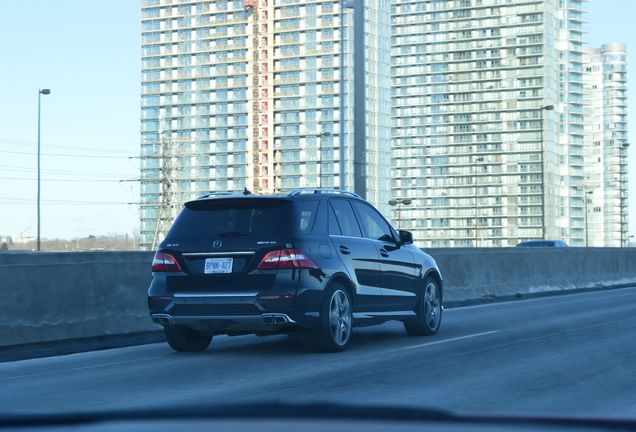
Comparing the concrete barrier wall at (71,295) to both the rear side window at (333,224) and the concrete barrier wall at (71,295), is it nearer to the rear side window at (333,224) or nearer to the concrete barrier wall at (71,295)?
the concrete barrier wall at (71,295)

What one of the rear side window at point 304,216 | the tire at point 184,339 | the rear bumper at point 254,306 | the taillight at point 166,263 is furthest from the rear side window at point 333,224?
the tire at point 184,339

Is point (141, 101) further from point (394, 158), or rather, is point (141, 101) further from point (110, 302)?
point (110, 302)

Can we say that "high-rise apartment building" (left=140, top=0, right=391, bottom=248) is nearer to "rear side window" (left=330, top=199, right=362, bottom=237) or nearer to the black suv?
"rear side window" (left=330, top=199, right=362, bottom=237)

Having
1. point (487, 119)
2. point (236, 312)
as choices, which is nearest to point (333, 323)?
point (236, 312)

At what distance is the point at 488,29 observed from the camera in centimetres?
16900

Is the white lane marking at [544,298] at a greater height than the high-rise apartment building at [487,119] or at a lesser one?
lesser

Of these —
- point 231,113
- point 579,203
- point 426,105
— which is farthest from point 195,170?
point 579,203

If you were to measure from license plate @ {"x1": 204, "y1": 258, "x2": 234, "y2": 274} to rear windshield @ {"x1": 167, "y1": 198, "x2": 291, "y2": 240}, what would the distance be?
24 centimetres

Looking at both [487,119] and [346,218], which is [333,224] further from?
[487,119]

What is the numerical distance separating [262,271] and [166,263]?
3.72 ft

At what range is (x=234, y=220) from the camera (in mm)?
11062

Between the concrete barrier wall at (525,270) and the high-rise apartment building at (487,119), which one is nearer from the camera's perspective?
the concrete barrier wall at (525,270)

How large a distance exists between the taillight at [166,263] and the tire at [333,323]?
61.5 inches

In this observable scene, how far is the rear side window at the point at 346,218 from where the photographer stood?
11.9 m
